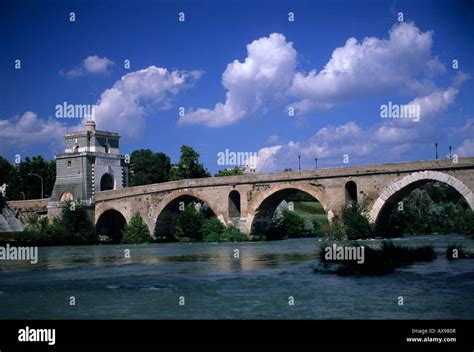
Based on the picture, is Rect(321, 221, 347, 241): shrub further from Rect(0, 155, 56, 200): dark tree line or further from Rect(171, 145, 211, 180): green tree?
Rect(0, 155, 56, 200): dark tree line

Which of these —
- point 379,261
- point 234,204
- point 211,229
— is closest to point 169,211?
point 211,229

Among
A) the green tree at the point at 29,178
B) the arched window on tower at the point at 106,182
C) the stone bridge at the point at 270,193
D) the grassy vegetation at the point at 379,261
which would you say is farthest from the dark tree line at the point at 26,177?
the grassy vegetation at the point at 379,261

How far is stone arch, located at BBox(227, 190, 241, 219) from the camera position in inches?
1523

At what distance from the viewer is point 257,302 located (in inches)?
470

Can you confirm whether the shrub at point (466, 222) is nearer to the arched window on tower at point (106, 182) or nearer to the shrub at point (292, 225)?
the shrub at point (292, 225)

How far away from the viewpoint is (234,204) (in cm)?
3919

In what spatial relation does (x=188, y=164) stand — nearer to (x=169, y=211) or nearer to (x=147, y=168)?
(x=147, y=168)

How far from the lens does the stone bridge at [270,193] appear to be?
2989 centimetres

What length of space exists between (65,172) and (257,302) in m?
37.5

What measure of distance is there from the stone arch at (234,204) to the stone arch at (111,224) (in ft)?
34.0

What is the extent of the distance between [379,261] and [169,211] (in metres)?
27.8
